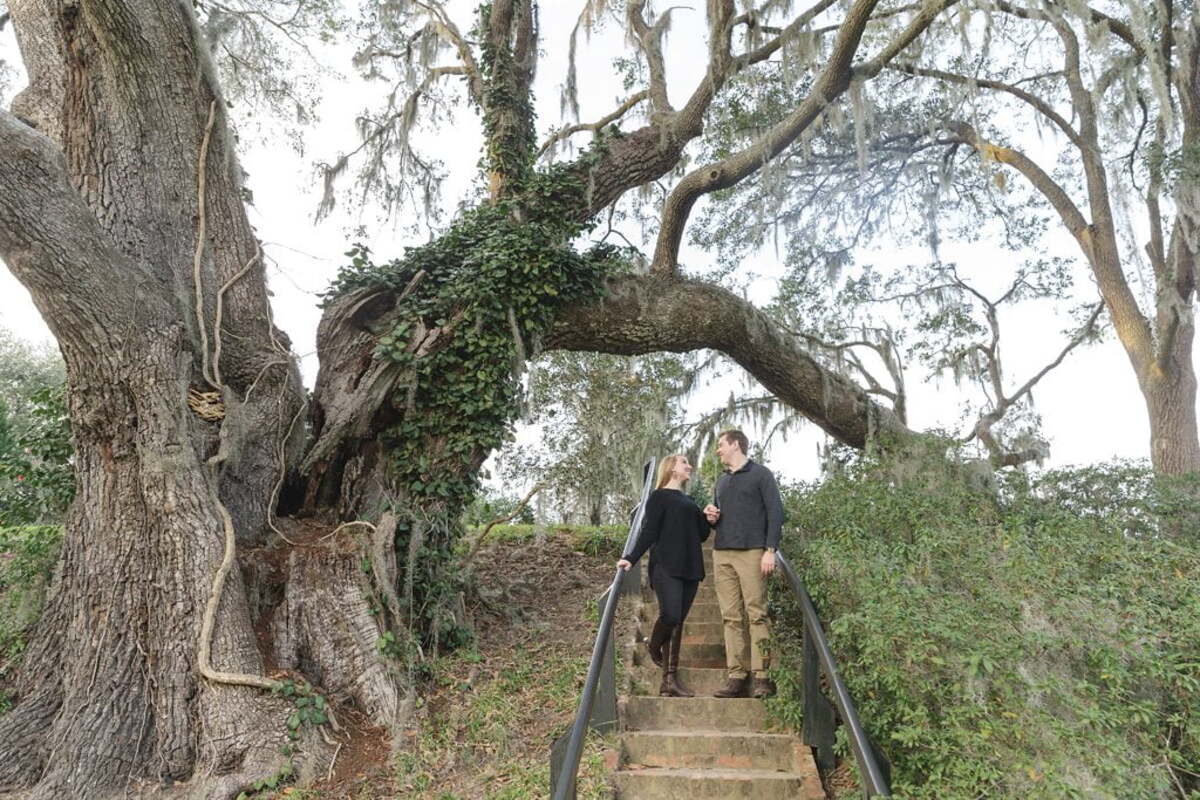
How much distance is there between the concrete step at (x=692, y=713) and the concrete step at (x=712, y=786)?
57cm

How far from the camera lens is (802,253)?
39.3 ft

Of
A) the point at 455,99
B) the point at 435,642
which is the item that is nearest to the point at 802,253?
the point at 455,99

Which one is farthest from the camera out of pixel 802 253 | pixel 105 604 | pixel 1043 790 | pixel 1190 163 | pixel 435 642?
pixel 802 253

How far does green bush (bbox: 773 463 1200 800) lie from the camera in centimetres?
245

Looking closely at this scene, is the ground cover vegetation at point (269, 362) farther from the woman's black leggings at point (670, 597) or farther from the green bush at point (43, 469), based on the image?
the woman's black leggings at point (670, 597)

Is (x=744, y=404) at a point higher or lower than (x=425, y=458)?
higher

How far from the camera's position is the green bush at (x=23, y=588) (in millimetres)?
5098

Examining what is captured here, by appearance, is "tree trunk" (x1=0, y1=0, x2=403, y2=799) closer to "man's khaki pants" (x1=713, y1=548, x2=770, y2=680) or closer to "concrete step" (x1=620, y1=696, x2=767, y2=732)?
"concrete step" (x1=620, y1=696, x2=767, y2=732)

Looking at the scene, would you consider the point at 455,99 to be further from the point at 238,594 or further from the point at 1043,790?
the point at 1043,790

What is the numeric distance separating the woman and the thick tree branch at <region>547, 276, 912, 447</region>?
9.41 ft

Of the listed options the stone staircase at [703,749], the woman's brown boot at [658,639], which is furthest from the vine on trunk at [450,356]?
the stone staircase at [703,749]

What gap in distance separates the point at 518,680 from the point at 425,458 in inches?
75.4

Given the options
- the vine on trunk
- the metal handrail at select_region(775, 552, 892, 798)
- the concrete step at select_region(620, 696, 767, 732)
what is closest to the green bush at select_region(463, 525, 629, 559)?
the vine on trunk

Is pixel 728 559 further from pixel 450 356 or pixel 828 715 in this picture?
pixel 450 356
